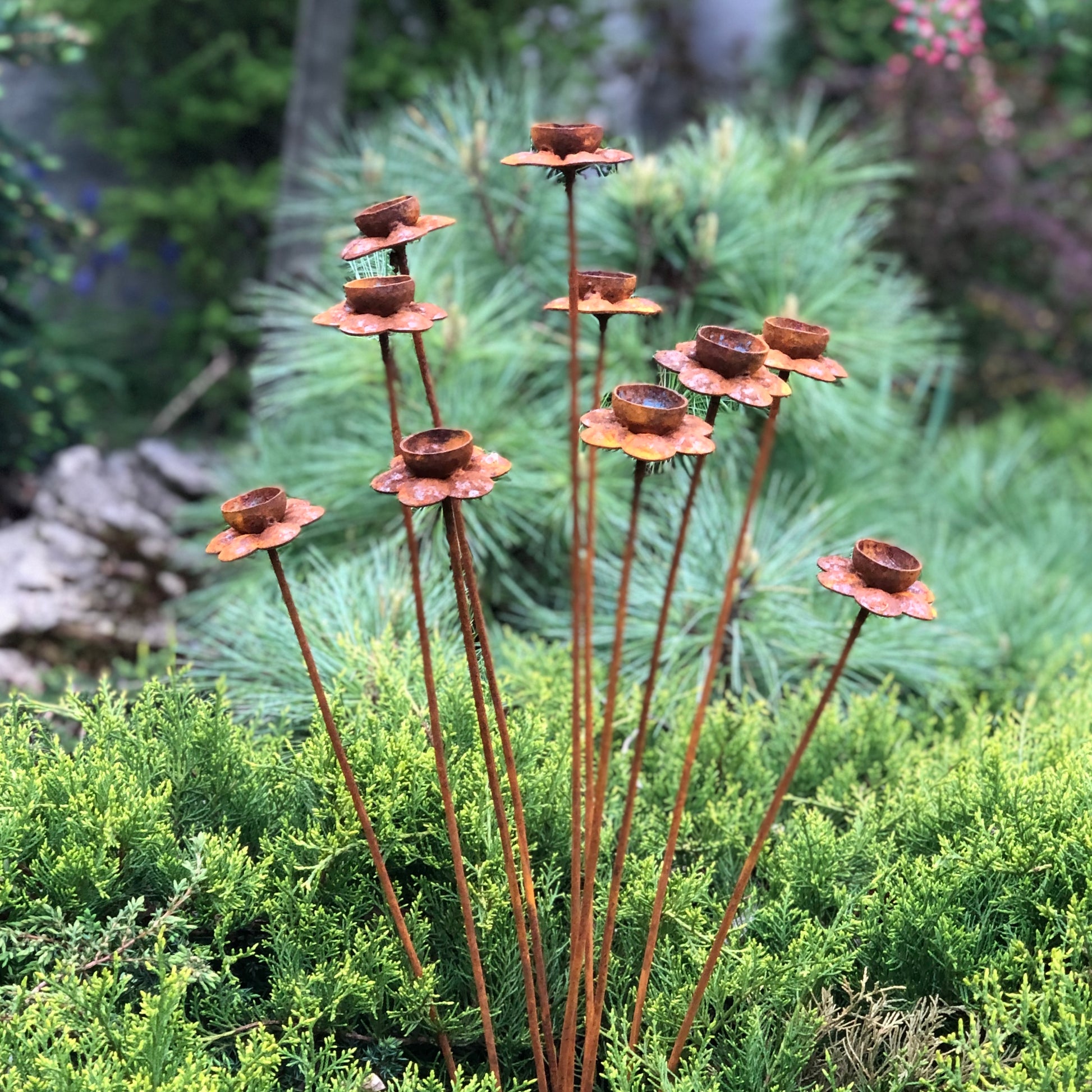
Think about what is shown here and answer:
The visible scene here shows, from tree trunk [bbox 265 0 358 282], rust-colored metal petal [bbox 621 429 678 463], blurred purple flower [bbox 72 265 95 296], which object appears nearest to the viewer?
rust-colored metal petal [bbox 621 429 678 463]

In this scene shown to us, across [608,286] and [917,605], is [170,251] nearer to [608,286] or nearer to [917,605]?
[608,286]

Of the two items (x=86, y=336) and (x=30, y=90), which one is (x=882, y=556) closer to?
(x=86, y=336)

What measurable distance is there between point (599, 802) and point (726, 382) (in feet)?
1.25

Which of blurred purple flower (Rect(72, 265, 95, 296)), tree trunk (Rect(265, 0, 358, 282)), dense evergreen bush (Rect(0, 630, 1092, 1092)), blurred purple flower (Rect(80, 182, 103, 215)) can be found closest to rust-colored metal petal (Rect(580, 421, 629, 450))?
dense evergreen bush (Rect(0, 630, 1092, 1092))

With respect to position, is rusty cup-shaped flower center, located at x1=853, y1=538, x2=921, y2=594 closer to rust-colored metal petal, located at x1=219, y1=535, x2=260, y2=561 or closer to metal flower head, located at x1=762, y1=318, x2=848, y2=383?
metal flower head, located at x1=762, y1=318, x2=848, y2=383

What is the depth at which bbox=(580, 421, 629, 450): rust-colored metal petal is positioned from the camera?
0.76m

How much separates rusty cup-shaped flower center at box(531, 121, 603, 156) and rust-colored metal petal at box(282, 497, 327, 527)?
1.15ft

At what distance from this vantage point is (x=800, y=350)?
0.82m

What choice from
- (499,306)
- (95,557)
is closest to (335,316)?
(499,306)

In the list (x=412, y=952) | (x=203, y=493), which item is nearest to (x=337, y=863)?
(x=412, y=952)

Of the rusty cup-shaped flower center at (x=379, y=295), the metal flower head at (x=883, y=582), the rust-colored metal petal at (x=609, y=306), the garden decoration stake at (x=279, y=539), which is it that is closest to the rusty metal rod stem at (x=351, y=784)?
the garden decoration stake at (x=279, y=539)

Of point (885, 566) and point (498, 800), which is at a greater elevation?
point (885, 566)

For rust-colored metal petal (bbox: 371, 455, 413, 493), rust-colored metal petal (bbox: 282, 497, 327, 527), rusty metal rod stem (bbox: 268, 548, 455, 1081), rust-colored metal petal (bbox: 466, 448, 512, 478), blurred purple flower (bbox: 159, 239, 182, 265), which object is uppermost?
rust-colored metal petal (bbox: 466, 448, 512, 478)

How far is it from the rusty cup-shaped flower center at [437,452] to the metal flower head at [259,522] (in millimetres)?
98
